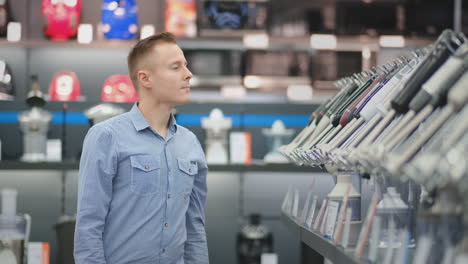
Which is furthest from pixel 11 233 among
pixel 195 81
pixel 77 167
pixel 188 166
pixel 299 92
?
pixel 299 92

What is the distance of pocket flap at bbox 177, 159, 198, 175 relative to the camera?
248 centimetres

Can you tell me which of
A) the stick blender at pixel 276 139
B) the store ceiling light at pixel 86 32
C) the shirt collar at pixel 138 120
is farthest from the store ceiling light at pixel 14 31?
the shirt collar at pixel 138 120

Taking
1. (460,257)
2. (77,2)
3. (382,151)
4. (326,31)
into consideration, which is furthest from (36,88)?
(460,257)

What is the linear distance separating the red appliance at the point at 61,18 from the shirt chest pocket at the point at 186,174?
375 cm

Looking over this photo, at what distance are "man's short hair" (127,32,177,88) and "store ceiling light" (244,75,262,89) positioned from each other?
12.8 feet

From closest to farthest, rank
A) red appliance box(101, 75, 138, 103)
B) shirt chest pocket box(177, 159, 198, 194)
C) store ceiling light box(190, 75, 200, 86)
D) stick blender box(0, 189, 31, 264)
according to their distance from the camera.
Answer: shirt chest pocket box(177, 159, 198, 194) → stick blender box(0, 189, 31, 264) → red appliance box(101, 75, 138, 103) → store ceiling light box(190, 75, 200, 86)

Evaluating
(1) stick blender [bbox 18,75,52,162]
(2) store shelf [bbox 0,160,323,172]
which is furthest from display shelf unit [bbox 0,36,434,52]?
(2) store shelf [bbox 0,160,323,172]

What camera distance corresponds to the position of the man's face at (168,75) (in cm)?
244

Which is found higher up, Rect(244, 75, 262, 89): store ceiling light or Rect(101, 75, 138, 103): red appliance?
Rect(244, 75, 262, 89): store ceiling light

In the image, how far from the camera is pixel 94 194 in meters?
2.30

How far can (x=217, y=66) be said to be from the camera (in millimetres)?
6422

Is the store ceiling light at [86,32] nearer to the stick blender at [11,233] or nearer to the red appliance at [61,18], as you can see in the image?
the red appliance at [61,18]

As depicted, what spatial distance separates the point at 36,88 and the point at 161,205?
2831 millimetres

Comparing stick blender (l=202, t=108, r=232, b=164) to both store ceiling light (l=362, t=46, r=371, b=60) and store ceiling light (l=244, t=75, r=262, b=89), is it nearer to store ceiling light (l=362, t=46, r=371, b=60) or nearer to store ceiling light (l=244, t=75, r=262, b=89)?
store ceiling light (l=244, t=75, r=262, b=89)
